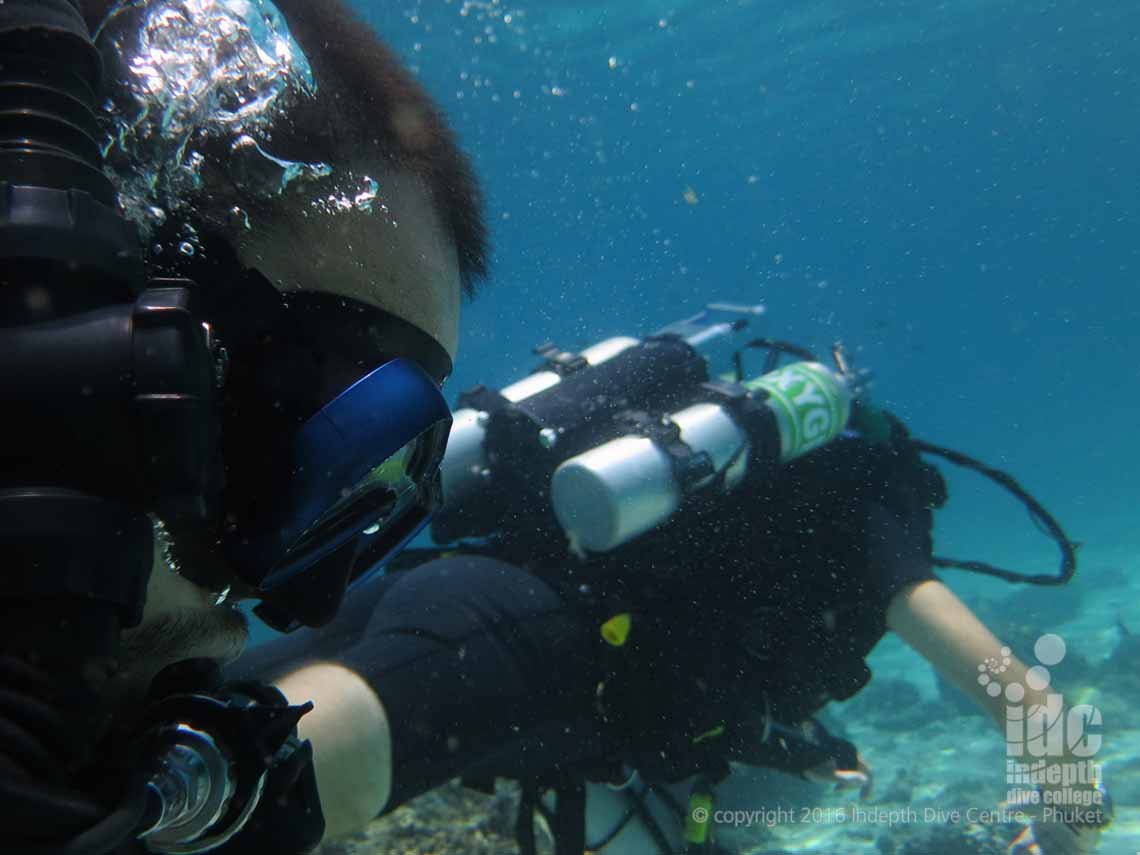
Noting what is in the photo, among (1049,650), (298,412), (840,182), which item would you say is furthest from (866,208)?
(298,412)

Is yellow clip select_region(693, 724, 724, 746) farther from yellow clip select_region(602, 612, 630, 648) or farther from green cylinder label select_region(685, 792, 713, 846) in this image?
yellow clip select_region(602, 612, 630, 648)

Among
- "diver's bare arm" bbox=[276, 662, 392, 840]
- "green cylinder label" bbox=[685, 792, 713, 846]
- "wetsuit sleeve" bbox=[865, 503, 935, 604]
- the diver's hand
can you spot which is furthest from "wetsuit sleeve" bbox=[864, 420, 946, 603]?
"diver's bare arm" bbox=[276, 662, 392, 840]

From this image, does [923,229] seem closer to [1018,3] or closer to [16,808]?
[1018,3]

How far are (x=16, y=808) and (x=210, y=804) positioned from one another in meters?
0.37

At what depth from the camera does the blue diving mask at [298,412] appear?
102 centimetres

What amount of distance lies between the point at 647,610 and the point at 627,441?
856 millimetres

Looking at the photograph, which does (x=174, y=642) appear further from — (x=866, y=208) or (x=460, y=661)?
(x=866, y=208)

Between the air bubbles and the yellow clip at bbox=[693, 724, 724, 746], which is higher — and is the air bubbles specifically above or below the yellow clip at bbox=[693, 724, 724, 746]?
below

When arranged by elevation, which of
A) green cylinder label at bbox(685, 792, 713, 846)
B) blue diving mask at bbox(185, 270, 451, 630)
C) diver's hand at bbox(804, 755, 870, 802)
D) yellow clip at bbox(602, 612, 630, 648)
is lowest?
diver's hand at bbox(804, 755, 870, 802)

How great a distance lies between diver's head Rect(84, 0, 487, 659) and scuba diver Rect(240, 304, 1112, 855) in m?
1.65

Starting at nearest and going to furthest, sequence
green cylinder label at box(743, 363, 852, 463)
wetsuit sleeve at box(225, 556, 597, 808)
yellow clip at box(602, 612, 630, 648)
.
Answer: wetsuit sleeve at box(225, 556, 597, 808) → yellow clip at box(602, 612, 630, 648) → green cylinder label at box(743, 363, 852, 463)

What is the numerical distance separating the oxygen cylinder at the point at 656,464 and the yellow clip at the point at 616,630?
15.1 inches

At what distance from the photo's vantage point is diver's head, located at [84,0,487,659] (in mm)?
1048

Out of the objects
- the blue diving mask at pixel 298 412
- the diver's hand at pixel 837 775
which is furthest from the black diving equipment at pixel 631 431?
the blue diving mask at pixel 298 412
